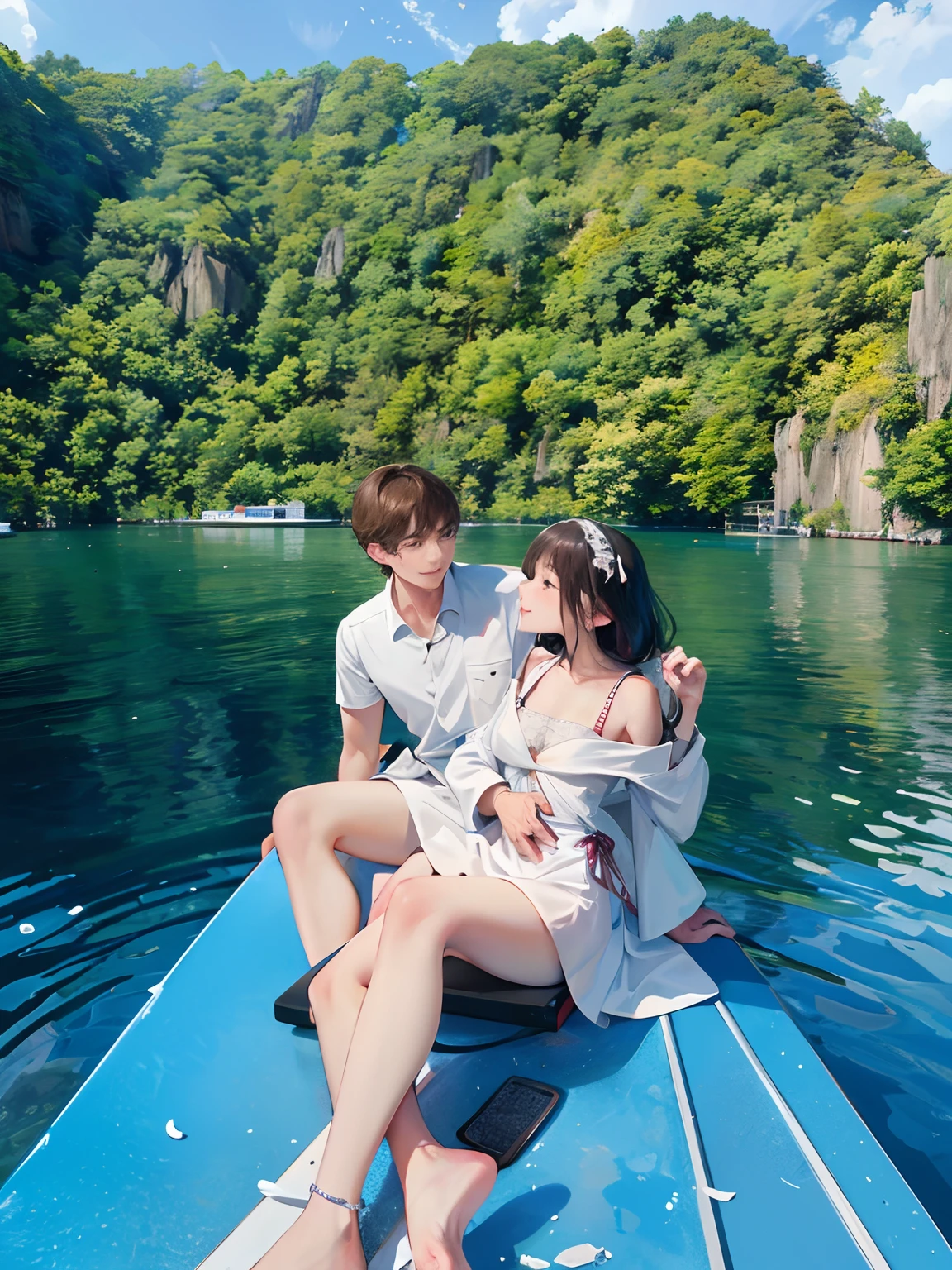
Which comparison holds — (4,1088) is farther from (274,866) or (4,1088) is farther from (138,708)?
(138,708)

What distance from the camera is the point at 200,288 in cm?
3794

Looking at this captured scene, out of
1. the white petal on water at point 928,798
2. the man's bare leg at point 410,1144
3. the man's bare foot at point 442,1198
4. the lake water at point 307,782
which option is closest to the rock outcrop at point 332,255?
the lake water at point 307,782

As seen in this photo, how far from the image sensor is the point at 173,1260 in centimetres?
92

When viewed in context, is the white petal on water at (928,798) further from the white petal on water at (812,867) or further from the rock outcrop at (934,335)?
the rock outcrop at (934,335)

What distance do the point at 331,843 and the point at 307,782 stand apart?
2.17 metres

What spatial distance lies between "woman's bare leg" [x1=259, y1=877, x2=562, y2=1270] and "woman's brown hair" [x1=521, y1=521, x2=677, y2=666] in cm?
42

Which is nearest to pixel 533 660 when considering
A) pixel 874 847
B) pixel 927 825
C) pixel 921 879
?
pixel 921 879

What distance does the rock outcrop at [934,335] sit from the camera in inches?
931

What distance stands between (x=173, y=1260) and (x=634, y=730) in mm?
872

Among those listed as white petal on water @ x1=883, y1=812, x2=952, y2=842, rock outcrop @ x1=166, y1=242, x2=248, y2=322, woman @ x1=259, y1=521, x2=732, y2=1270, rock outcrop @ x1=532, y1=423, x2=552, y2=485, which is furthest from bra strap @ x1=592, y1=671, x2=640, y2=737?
rock outcrop @ x1=166, y1=242, x2=248, y2=322

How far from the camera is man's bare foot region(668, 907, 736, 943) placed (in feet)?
4.68

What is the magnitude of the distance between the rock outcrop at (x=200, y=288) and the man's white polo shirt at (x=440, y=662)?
40236 millimetres

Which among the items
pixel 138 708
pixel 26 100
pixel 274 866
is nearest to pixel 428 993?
pixel 274 866

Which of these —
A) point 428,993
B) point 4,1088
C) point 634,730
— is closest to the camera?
point 428,993
